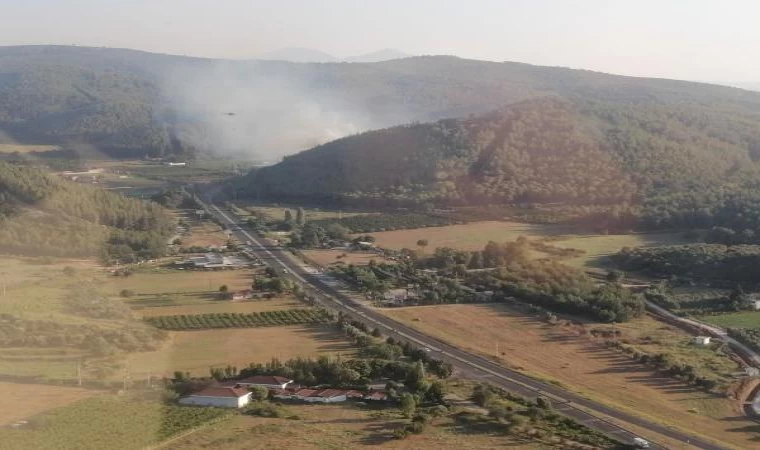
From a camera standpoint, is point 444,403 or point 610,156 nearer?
point 444,403

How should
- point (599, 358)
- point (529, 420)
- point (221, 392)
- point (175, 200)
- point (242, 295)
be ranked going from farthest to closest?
point (175, 200) → point (242, 295) → point (599, 358) → point (221, 392) → point (529, 420)

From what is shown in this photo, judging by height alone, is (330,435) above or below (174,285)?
above

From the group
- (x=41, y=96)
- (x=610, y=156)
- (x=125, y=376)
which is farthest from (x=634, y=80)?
(x=125, y=376)

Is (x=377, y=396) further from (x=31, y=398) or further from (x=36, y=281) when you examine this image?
(x=36, y=281)

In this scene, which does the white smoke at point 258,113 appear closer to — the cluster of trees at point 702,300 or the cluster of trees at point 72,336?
the cluster of trees at point 702,300

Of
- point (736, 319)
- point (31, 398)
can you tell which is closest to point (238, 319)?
point (31, 398)

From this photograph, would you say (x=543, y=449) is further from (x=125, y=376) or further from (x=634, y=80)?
(x=634, y=80)

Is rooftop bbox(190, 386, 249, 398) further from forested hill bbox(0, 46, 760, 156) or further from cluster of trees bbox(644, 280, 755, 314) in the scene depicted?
forested hill bbox(0, 46, 760, 156)
